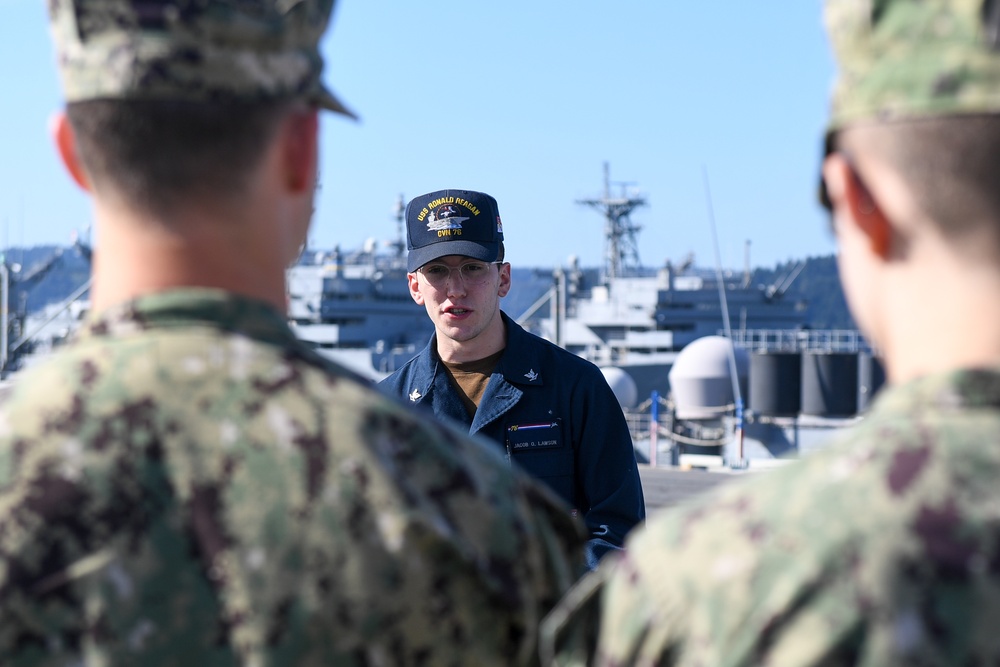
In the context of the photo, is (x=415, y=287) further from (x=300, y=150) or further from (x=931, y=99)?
(x=931, y=99)

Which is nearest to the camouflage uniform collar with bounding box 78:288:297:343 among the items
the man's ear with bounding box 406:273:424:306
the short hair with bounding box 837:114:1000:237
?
the short hair with bounding box 837:114:1000:237

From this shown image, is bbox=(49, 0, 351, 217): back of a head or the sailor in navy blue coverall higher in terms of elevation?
bbox=(49, 0, 351, 217): back of a head

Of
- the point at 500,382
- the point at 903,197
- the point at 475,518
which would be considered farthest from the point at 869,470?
the point at 500,382

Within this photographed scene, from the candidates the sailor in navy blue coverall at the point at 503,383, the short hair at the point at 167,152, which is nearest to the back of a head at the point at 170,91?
the short hair at the point at 167,152

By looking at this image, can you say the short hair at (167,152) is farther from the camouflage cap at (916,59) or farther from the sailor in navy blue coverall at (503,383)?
the sailor in navy blue coverall at (503,383)

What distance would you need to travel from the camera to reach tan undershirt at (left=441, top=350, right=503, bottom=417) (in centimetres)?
484

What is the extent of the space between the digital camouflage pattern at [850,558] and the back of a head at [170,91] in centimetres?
82

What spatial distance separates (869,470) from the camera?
164cm

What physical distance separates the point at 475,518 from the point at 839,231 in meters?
0.67

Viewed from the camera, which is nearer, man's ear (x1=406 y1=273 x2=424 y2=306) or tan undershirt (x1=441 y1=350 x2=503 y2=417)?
tan undershirt (x1=441 y1=350 x2=503 y2=417)

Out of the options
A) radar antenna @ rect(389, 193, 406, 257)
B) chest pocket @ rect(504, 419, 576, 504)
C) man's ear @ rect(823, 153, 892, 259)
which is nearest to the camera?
man's ear @ rect(823, 153, 892, 259)

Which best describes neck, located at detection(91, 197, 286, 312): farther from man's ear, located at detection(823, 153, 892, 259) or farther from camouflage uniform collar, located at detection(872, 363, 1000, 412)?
camouflage uniform collar, located at detection(872, 363, 1000, 412)

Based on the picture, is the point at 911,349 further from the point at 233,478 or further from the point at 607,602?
the point at 233,478

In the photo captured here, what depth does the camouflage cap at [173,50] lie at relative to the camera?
1853mm
